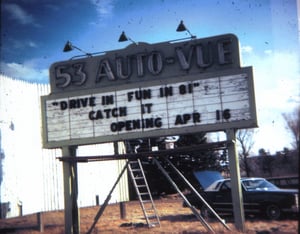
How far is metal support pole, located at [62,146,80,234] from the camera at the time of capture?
10.0 meters

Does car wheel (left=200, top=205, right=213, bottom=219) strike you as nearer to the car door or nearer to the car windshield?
the car door

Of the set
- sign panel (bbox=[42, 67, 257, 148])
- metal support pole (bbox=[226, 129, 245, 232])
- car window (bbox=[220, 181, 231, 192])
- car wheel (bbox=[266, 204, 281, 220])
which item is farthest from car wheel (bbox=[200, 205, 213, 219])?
sign panel (bbox=[42, 67, 257, 148])

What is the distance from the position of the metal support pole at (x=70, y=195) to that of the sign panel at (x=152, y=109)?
1.11 feet

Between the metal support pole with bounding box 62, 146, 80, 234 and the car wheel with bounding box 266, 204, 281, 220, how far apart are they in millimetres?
5438

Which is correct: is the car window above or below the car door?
above

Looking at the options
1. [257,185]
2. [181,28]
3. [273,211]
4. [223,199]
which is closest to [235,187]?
[273,211]

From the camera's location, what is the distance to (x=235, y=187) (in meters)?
8.95

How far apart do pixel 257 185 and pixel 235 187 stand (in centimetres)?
376

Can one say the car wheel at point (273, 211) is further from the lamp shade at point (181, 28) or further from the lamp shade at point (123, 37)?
the lamp shade at point (123, 37)

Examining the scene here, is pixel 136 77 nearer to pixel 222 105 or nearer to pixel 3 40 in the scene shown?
pixel 222 105

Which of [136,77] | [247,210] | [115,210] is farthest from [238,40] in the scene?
[115,210]

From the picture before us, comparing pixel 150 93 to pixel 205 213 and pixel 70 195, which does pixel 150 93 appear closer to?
pixel 70 195

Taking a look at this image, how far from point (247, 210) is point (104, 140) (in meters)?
5.17

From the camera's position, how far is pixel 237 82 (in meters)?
8.88
